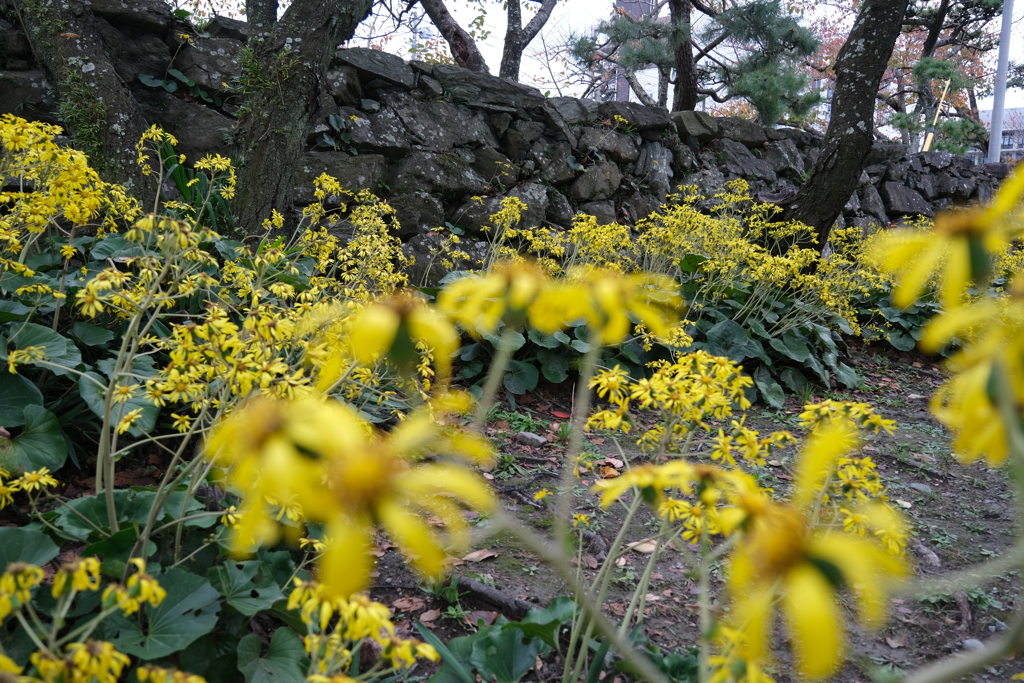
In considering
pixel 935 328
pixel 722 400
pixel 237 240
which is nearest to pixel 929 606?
pixel 722 400

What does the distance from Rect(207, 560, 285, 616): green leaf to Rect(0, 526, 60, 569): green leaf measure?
1.00 ft

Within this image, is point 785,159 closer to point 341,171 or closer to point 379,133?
point 379,133

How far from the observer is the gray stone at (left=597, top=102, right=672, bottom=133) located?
6566 mm

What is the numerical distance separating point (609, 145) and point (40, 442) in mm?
5663

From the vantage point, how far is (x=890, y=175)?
27.3 ft

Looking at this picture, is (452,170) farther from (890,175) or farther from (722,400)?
(890,175)

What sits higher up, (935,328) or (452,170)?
(452,170)

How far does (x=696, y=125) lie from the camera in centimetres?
729

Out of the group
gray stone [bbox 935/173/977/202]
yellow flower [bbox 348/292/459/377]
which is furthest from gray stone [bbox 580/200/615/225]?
gray stone [bbox 935/173/977/202]

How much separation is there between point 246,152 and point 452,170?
2082mm

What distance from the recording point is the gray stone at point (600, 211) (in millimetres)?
6029

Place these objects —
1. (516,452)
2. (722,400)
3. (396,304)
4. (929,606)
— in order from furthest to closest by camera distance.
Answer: (516,452) < (929,606) < (722,400) < (396,304)

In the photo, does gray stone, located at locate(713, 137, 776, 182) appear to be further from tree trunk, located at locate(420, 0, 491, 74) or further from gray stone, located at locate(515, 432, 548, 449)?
gray stone, located at locate(515, 432, 548, 449)

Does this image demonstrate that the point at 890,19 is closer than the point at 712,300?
No
